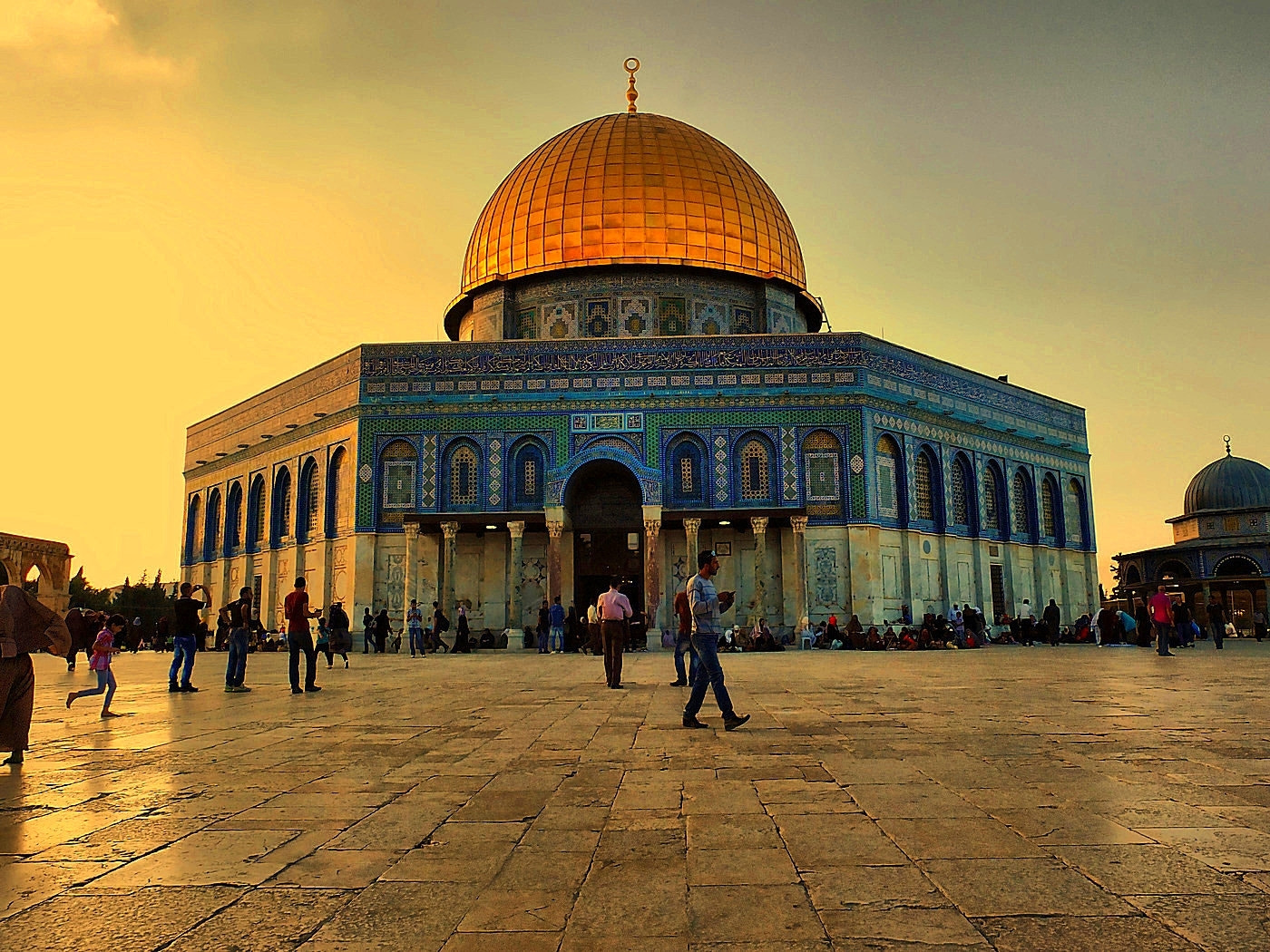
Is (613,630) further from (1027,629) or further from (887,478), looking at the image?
(1027,629)

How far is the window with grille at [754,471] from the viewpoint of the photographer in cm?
2641

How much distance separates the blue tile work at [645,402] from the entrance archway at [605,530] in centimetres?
124

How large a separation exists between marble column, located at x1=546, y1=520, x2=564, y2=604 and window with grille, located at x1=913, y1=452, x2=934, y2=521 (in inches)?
399

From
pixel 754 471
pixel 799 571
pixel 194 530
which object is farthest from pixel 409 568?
pixel 194 530

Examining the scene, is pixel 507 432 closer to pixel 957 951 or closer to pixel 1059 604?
pixel 1059 604

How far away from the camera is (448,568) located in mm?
25641

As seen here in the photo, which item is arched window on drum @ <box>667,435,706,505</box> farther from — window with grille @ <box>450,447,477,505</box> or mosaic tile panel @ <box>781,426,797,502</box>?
window with grille @ <box>450,447,477,505</box>

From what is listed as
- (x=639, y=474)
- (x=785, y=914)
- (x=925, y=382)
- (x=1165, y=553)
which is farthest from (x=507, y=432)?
(x=1165, y=553)

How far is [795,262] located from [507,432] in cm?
1192

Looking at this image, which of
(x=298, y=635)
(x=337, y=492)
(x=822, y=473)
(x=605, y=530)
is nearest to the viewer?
(x=298, y=635)

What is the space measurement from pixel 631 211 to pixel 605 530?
9790mm

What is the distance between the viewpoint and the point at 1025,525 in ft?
105

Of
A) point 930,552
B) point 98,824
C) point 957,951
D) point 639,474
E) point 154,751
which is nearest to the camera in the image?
point 957,951

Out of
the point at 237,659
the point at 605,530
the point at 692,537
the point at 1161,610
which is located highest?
the point at 605,530
